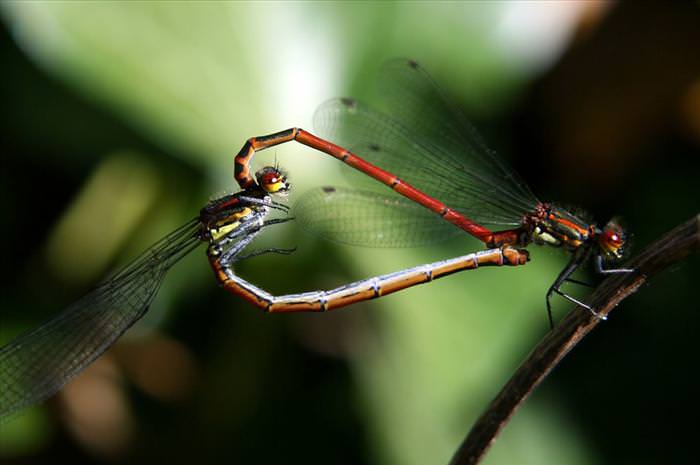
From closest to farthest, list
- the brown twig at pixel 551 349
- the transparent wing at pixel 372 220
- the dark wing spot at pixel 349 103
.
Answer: the brown twig at pixel 551 349
the transparent wing at pixel 372 220
the dark wing spot at pixel 349 103

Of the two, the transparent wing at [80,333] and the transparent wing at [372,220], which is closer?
the transparent wing at [80,333]

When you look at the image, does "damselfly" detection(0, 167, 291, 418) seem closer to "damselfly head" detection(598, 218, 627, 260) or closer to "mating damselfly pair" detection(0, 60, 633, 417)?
"mating damselfly pair" detection(0, 60, 633, 417)

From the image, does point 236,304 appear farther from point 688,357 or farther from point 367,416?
point 688,357

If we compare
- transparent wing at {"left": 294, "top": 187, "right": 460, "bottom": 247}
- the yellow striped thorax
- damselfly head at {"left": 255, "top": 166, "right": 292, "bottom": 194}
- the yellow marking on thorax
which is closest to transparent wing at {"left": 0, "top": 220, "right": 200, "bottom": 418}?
the yellow marking on thorax

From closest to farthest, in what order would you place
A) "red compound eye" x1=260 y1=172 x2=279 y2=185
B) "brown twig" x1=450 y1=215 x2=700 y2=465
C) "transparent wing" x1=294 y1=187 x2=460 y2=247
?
"brown twig" x1=450 y1=215 x2=700 y2=465, "red compound eye" x1=260 y1=172 x2=279 y2=185, "transparent wing" x1=294 y1=187 x2=460 y2=247

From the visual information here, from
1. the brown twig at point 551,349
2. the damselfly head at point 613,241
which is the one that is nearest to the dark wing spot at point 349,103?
the damselfly head at point 613,241

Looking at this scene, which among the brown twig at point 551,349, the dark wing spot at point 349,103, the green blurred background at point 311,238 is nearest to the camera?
the brown twig at point 551,349

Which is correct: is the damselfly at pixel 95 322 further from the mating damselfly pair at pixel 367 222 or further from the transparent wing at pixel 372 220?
the transparent wing at pixel 372 220
